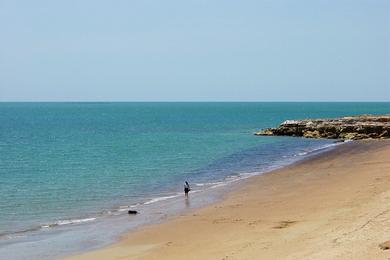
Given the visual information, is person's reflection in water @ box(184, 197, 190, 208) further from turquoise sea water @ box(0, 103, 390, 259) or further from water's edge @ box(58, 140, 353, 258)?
turquoise sea water @ box(0, 103, 390, 259)

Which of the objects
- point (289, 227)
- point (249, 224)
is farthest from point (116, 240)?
point (289, 227)

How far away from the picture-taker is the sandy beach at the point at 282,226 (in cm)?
1531

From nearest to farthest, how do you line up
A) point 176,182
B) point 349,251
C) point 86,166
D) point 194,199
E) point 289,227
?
point 349,251 → point 289,227 → point 194,199 → point 176,182 → point 86,166

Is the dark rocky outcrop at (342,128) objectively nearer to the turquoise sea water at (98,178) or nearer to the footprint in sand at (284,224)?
the turquoise sea water at (98,178)

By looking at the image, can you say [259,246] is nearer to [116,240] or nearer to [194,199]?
[116,240]

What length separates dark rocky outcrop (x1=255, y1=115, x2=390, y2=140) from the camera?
2611 inches

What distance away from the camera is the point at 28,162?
158 ft

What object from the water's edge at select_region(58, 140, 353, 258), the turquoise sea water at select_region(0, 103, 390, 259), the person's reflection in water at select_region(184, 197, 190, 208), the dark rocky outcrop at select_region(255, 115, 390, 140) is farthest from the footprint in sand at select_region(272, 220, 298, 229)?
the dark rocky outcrop at select_region(255, 115, 390, 140)

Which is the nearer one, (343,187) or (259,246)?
(259,246)

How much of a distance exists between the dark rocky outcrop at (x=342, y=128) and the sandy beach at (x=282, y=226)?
3471cm

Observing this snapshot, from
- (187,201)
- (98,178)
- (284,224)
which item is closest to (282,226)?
(284,224)

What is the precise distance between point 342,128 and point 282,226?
5481 cm

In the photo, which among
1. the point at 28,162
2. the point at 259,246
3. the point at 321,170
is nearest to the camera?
the point at 259,246

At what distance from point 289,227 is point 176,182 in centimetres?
1706
